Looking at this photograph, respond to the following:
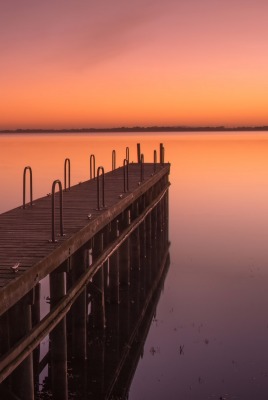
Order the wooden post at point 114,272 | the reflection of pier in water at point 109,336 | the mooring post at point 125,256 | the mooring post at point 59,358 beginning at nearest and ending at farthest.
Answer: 1. the mooring post at point 59,358
2. the reflection of pier in water at point 109,336
3. the wooden post at point 114,272
4. the mooring post at point 125,256

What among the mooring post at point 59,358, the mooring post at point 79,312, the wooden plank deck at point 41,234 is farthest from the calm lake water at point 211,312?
the wooden plank deck at point 41,234

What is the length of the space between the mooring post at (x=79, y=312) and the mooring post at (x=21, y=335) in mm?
2855

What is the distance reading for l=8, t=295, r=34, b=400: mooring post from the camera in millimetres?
6810

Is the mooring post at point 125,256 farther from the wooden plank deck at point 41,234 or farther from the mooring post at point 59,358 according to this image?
the mooring post at point 59,358

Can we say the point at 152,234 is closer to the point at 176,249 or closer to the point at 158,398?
the point at 176,249

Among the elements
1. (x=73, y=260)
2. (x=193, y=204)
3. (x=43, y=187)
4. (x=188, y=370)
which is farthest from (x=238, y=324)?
(x=43, y=187)

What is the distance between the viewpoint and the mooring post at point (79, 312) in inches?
387

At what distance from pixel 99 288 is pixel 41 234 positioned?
2973 mm

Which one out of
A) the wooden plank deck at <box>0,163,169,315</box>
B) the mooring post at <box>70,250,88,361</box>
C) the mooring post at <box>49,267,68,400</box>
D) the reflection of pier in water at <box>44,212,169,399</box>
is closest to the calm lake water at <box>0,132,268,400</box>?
the reflection of pier in water at <box>44,212,169,399</box>

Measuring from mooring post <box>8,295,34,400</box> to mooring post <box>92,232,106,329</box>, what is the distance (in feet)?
14.6

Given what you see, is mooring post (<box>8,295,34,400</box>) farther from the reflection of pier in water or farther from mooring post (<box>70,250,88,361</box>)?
mooring post (<box>70,250,88,361</box>)

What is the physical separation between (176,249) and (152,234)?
1773mm

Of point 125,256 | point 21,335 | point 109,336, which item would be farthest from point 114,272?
point 21,335

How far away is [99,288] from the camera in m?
11.6
